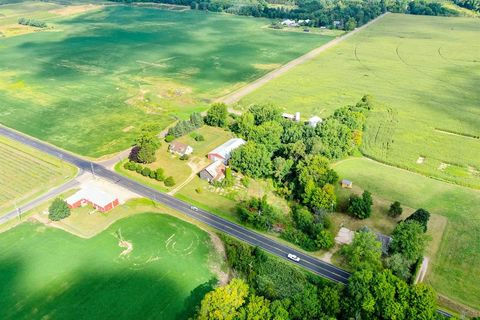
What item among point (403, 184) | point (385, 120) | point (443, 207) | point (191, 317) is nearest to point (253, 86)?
point (385, 120)

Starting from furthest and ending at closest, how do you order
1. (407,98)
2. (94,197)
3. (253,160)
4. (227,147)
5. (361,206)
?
(407,98)
(227,147)
(253,160)
(94,197)
(361,206)

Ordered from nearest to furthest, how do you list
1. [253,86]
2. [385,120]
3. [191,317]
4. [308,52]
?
[191,317] < [385,120] < [253,86] < [308,52]

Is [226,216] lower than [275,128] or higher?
lower

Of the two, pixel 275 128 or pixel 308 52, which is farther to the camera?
pixel 308 52

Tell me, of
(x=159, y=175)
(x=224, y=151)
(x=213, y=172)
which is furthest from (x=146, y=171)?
(x=224, y=151)

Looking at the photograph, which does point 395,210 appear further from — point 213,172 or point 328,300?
point 213,172

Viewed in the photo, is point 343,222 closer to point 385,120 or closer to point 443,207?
point 443,207

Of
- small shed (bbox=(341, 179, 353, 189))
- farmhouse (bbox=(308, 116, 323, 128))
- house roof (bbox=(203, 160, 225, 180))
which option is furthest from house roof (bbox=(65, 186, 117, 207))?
farmhouse (bbox=(308, 116, 323, 128))
